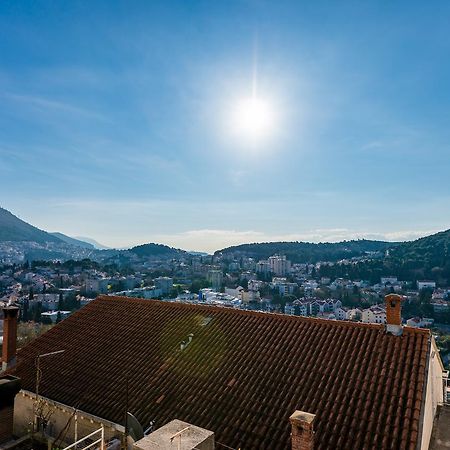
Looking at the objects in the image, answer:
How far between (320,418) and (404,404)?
1.94 meters

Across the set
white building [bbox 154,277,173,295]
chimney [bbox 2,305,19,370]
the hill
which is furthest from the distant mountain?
chimney [bbox 2,305,19,370]

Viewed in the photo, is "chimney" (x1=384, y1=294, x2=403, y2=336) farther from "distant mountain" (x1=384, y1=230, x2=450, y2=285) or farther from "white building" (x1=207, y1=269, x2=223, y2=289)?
"distant mountain" (x1=384, y1=230, x2=450, y2=285)

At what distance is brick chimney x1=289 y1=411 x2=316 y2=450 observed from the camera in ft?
22.7

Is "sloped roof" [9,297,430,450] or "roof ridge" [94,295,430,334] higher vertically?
"roof ridge" [94,295,430,334]

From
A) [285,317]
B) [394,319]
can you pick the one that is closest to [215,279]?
[285,317]

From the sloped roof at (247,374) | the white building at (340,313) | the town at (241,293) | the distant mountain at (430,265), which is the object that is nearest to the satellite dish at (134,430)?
the sloped roof at (247,374)

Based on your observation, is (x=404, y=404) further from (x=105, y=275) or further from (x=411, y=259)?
(x=411, y=259)

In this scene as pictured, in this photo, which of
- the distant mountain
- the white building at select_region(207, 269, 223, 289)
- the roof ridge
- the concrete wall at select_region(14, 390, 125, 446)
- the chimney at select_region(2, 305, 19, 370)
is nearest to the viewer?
the concrete wall at select_region(14, 390, 125, 446)

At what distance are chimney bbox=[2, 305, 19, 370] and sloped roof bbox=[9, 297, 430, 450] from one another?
0.65 meters

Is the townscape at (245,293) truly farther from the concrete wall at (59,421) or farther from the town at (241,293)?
the concrete wall at (59,421)

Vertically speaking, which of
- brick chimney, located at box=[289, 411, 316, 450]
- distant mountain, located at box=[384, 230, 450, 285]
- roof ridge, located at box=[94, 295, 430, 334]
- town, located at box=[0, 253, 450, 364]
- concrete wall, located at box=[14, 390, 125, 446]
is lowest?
town, located at box=[0, 253, 450, 364]

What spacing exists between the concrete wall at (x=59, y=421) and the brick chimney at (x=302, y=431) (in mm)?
4687

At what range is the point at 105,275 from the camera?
6865 inches

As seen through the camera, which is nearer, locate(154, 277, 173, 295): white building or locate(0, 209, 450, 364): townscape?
locate(0, 209, 450, 364): townscape
